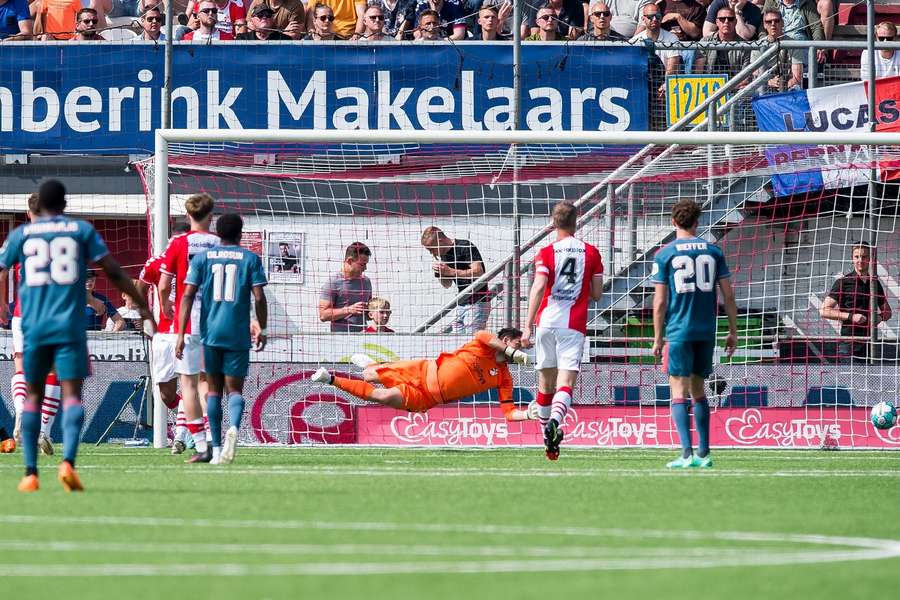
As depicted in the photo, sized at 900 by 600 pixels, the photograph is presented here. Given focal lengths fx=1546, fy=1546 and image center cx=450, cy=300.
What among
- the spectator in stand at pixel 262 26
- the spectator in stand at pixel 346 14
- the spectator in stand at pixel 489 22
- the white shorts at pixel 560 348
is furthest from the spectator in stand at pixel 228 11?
the white shorts at pixel 560 348

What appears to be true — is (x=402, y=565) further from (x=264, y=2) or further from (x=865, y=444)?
(x=264, y=2)

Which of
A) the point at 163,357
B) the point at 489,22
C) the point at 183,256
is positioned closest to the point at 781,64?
the point at 489,22

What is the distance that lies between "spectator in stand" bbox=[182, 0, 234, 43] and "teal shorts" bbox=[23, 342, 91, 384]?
32.1 ft

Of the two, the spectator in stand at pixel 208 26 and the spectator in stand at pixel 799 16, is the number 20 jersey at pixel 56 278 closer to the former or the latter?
the spectator in stand at pixel 208 26

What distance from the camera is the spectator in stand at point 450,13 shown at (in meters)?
18.8

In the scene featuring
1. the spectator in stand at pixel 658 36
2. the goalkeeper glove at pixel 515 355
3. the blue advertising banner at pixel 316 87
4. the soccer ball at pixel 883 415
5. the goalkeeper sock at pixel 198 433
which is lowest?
the soccer ball at pixel 883 415

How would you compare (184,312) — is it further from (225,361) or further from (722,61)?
(722,61)

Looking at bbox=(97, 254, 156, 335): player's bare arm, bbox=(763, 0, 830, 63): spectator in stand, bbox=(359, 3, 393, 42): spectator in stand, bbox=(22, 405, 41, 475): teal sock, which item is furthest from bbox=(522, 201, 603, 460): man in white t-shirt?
bbox=(763, 0, 830, 63): spectator in stand

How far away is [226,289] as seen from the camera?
11.2 meters

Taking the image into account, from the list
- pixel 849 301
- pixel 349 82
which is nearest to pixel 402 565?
pixel 849 301

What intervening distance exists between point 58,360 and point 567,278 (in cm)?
481

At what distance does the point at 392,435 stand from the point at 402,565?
10083 millimetres

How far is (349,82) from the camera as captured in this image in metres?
17.9

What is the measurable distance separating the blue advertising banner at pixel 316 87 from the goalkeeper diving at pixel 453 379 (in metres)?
4.10
